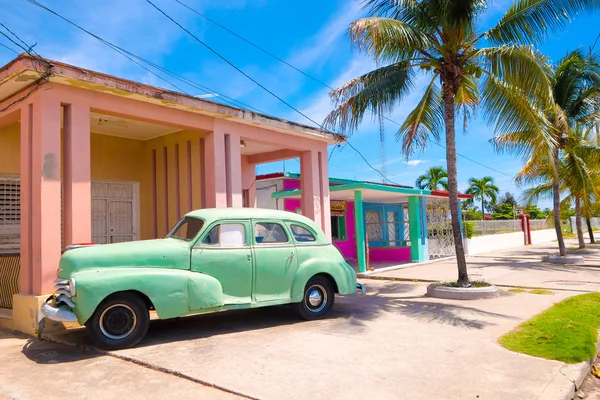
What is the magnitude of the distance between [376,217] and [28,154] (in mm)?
15413

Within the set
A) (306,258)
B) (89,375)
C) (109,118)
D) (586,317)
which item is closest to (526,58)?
(586,317)

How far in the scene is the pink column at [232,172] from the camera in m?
9.67

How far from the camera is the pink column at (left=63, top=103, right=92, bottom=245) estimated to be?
7.16 meters

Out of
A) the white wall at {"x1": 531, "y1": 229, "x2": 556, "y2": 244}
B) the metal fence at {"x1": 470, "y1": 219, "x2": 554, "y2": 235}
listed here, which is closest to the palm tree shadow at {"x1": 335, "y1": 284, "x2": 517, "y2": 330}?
the metal fence at {"x1": 470, "y1": 219, "x2": 554, "y2": 235}

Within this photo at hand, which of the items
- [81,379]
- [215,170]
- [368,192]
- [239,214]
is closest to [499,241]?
[368,192]

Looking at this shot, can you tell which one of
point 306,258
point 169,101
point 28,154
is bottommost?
point 306,258

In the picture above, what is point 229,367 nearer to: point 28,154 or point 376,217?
point 28,154

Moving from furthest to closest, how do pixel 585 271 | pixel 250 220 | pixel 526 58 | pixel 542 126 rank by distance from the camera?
pixel 585 271 → pixel 542 126 → pixel 526 58 → pixel 250 220

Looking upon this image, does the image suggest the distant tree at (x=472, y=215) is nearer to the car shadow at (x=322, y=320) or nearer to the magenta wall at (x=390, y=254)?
the magenta wall at (x=390, y=254)

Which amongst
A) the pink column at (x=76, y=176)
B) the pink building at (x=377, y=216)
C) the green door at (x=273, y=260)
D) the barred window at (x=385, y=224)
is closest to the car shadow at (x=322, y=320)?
the green door at (x=273, y=260)

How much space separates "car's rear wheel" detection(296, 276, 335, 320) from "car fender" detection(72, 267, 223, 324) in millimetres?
1550

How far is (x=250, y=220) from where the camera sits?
278 inches

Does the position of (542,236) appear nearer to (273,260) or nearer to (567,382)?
(273,260)

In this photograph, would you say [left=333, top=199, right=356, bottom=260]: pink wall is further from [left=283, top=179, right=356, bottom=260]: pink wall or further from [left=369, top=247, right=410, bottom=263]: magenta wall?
[left=369, top=247, right=410, bottom=263]: magenta wall
